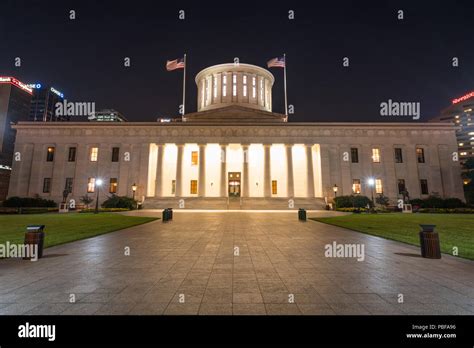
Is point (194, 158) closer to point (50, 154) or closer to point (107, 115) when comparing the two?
point (50, 154)

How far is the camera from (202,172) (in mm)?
41312

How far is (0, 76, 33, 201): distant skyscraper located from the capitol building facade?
69509 millimetres

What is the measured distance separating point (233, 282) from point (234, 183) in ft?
126

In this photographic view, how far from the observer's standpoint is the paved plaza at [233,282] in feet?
13.9

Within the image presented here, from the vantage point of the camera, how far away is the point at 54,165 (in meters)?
42.4

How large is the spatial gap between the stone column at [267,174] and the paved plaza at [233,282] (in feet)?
99.3

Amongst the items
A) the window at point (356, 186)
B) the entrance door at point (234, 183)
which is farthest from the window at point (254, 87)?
the window at point (356, 186)

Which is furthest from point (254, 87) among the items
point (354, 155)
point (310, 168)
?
point (354, 155)

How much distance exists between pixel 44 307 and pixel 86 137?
4664cm

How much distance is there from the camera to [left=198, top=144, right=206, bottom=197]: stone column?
133 ft

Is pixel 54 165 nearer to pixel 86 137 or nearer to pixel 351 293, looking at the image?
pixel 86 137

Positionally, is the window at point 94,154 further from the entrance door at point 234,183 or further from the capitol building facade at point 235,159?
the entrance door at point 234,183

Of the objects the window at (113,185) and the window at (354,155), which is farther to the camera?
the window at (354,155)
